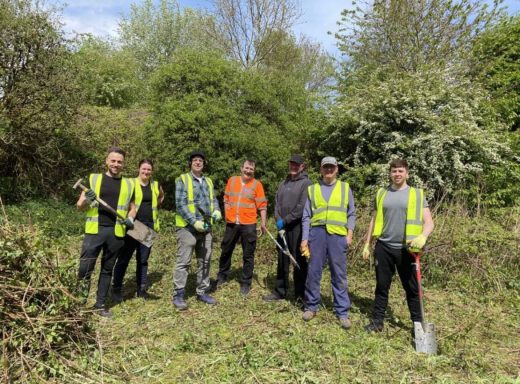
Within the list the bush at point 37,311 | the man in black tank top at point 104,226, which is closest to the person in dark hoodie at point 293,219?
the man in black tank top at point 104,226

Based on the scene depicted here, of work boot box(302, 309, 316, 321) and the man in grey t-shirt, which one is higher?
the man in grey t-shirt

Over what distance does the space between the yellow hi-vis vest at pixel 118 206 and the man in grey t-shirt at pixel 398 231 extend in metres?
2.93

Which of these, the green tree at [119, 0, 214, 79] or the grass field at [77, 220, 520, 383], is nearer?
the grass field at [77, 220, 520, 383]

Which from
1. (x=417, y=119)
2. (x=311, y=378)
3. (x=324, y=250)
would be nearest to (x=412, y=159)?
(x=417, y=119)

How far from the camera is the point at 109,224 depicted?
4.25 meters

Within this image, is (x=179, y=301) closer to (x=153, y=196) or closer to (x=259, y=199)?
(x=153, y=196)

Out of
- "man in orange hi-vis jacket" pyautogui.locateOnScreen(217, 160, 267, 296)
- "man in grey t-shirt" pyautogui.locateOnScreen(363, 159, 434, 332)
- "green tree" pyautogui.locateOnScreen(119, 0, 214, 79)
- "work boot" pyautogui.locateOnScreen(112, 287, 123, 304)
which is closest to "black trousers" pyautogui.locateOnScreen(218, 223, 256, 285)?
"man in orange hi-vis jacket" pyautogui.locateOnScreen(217, 160, 267, 296)

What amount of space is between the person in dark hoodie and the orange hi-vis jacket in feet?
1.17

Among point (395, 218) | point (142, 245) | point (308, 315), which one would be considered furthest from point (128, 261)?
point (395, 218)

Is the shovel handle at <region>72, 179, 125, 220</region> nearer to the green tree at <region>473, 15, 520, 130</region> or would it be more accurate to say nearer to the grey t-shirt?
the grey t-shirt

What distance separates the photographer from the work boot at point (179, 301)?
4.54 meters

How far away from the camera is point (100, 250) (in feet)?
13.8

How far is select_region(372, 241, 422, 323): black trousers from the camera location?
13.1 feet

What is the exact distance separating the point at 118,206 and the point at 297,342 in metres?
2.53
